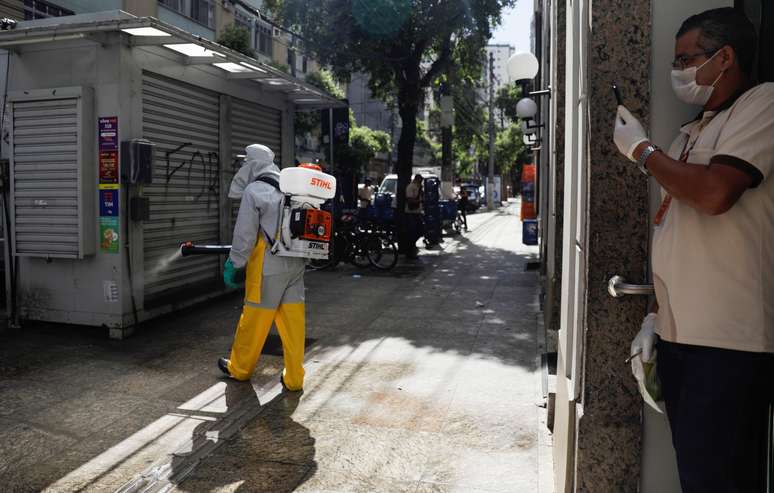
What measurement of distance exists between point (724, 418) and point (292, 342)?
3920 millimetres

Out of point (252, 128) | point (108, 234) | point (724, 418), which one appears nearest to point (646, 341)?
point (724, 418)

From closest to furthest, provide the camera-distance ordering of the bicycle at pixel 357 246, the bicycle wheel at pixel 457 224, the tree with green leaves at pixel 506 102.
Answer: the bicycle at pixel 357 246 → the bicycle wheel at pixel 457 224 → the tree with green leaves at pixel 506 102

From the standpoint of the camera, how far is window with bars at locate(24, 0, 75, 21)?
17688 mm

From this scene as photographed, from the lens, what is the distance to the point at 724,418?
213cm

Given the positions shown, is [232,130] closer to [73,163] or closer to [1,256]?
[73,163]

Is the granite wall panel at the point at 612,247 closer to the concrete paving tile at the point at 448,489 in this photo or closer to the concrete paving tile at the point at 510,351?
the concrete paving tile at the point at 448,489

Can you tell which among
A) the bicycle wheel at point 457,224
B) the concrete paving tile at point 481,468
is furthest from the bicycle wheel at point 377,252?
the concrete paving tile at point 481,468

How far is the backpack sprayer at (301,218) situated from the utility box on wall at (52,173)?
9.38 ft

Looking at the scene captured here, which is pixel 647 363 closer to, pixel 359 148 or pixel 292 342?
pixel 292 342

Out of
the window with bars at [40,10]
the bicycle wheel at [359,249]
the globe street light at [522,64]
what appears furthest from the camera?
the window with bars at [40,10]

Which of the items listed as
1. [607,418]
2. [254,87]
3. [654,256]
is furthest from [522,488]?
[254,87]

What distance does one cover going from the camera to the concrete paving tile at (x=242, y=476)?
153 inches

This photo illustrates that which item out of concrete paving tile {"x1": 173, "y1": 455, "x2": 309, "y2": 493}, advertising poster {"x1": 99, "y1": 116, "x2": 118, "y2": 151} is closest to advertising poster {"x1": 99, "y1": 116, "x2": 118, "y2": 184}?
Answer: advertising poster {"x1": 99, "y1": 116, "x2": 118, "y2": 151}

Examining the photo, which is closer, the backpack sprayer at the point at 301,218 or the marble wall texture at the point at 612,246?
the marble wall texture at the point at 612,246
